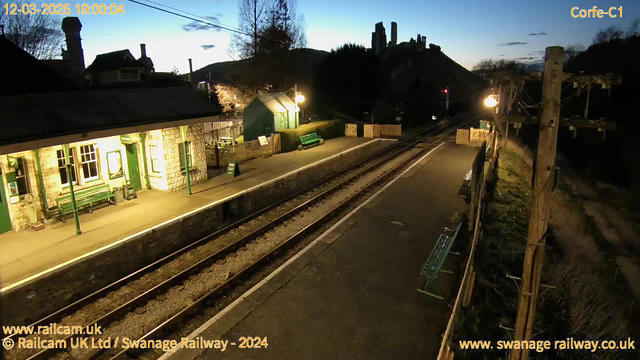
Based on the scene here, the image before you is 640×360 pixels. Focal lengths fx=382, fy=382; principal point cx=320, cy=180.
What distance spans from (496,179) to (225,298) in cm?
1529

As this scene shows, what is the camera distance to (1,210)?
10.4 metres

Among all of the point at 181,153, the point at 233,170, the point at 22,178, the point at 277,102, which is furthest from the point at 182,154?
the point at 277,102

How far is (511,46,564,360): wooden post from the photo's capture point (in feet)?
14.4

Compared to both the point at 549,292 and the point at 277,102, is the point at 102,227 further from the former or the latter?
the point at 277,102

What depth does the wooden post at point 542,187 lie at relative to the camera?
4387mm

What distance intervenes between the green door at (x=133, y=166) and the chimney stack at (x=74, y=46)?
115 feet

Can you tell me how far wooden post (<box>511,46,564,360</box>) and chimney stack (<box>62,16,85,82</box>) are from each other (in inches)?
1893

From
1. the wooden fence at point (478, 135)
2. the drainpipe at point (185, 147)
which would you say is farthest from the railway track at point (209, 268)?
the wooden fence at point (478, 135)

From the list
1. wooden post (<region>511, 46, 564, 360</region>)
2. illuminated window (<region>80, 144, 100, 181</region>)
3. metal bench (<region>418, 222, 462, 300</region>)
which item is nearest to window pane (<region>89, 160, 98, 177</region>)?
illuminated window (<region>80, 144, 100, 181</region>)

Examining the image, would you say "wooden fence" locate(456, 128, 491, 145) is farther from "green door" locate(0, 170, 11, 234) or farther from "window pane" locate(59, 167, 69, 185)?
"green door" locate(0, 170, 11, 234)

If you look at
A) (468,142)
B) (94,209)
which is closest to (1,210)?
(94,209)

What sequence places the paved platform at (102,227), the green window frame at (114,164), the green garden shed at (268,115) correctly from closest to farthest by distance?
the paved platform at (102,227) < the green window frame at (114,164) < the green garden shed at (268,115)

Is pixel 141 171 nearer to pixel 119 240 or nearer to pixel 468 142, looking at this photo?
pixel 119 240

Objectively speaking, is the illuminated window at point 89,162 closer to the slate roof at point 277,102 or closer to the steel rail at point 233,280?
the steel rail at point 233,280
